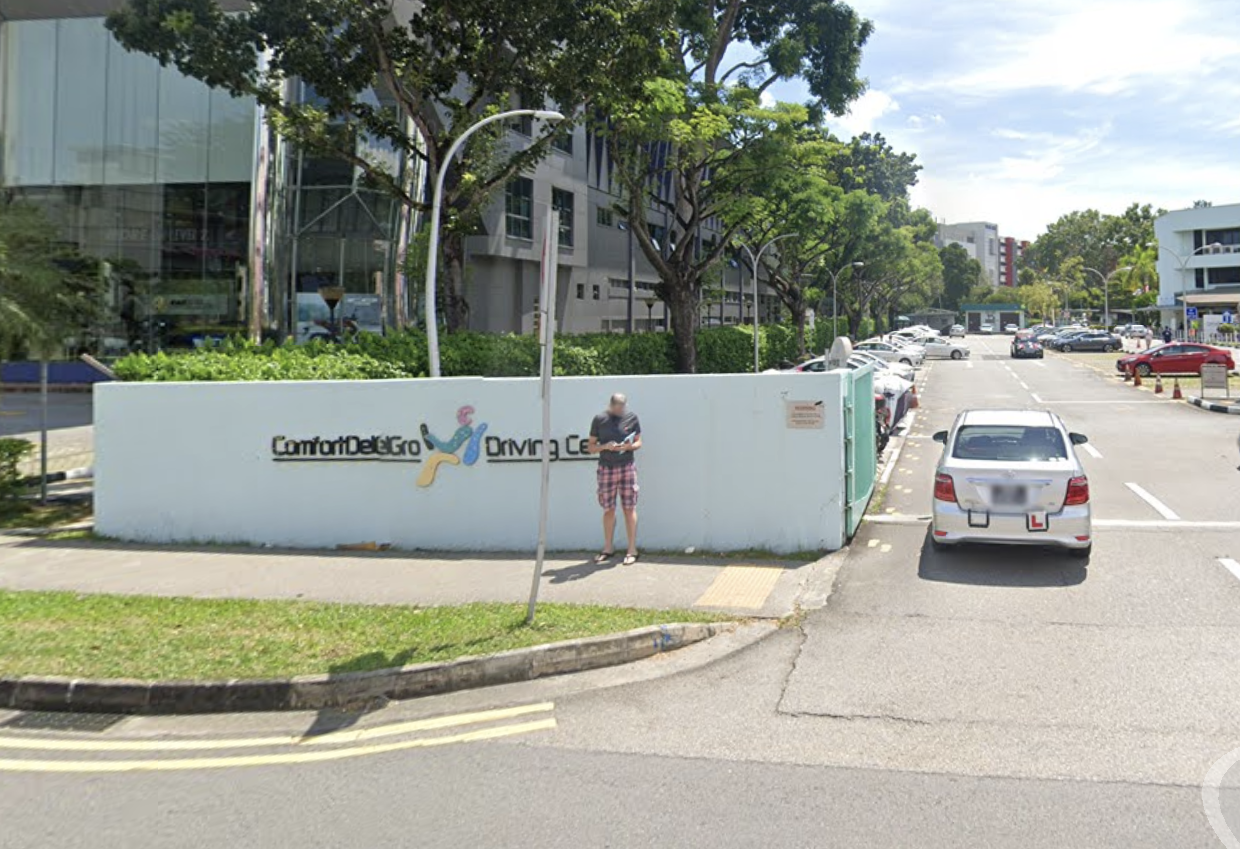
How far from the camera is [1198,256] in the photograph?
8862 centimetres

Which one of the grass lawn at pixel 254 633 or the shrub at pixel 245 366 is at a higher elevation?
the shrub at pixel 245 366

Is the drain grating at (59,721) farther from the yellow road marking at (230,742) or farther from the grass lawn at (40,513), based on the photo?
the grass lawn at (40,513)

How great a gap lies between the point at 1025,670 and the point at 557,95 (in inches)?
616

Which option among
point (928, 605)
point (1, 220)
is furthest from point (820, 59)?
point (928, 605)

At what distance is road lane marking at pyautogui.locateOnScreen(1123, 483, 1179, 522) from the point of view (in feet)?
38.5

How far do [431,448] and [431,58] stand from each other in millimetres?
10486

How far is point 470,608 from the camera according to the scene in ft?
26.1

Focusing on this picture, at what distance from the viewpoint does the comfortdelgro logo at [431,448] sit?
34.7ft

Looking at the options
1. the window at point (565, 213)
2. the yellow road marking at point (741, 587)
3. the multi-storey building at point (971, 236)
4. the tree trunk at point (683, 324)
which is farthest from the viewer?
the multi-storey building at point (971, 236)

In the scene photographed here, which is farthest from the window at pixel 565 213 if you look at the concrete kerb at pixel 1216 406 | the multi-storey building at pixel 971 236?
the multi-storey building at pixel 971 236

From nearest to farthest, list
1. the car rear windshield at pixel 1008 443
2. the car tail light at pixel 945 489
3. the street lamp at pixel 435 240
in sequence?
the car tail light at pixel 945 489
the car rear windshield at pixel 1008 443
the street lamp at pixel 435 240

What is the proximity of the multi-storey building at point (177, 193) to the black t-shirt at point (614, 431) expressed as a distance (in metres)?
22.6

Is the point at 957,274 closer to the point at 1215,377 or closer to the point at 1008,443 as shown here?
the point at 1215,377

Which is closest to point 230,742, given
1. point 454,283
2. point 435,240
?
point 435,240
